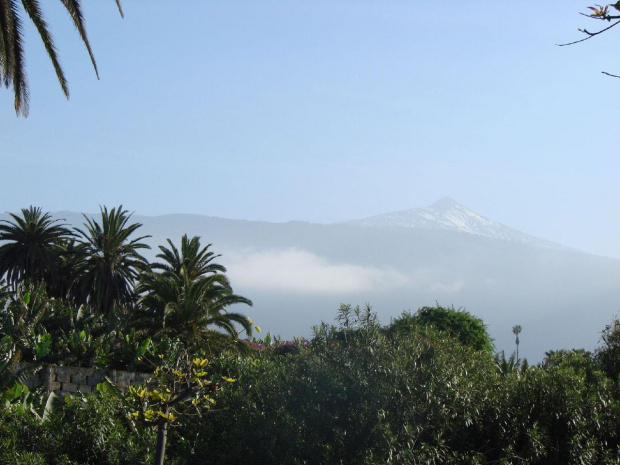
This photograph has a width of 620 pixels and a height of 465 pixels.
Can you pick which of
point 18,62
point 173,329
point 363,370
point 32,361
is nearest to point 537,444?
point 363,370

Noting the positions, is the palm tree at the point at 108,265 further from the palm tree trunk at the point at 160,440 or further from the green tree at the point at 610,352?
the palm tree trunk at the point at 160,440

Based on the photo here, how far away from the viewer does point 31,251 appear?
4381cm

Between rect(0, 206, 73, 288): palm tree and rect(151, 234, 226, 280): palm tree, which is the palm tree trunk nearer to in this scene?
rect(151, 234, 226, 280): palm tree

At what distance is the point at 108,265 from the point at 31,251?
15.6ft

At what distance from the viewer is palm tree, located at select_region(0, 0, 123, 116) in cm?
1247

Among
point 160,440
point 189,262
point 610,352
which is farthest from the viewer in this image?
point 189,262

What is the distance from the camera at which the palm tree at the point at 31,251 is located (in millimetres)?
43844

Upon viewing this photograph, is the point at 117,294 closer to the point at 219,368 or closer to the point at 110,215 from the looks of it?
the point at 110,215

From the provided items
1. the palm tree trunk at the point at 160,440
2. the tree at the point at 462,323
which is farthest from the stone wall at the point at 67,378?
the tree at the point at 462,323

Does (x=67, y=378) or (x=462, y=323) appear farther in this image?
(x=462, y=323)

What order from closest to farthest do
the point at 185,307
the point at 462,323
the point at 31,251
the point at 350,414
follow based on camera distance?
the point at 350,414 → the point at 185,307 → the point at 31,251 → the point at 462,323

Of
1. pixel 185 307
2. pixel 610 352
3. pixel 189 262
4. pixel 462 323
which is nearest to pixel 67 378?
pixel 185 307

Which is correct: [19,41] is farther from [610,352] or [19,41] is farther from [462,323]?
[462,323]

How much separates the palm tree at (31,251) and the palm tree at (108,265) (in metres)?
2.02
